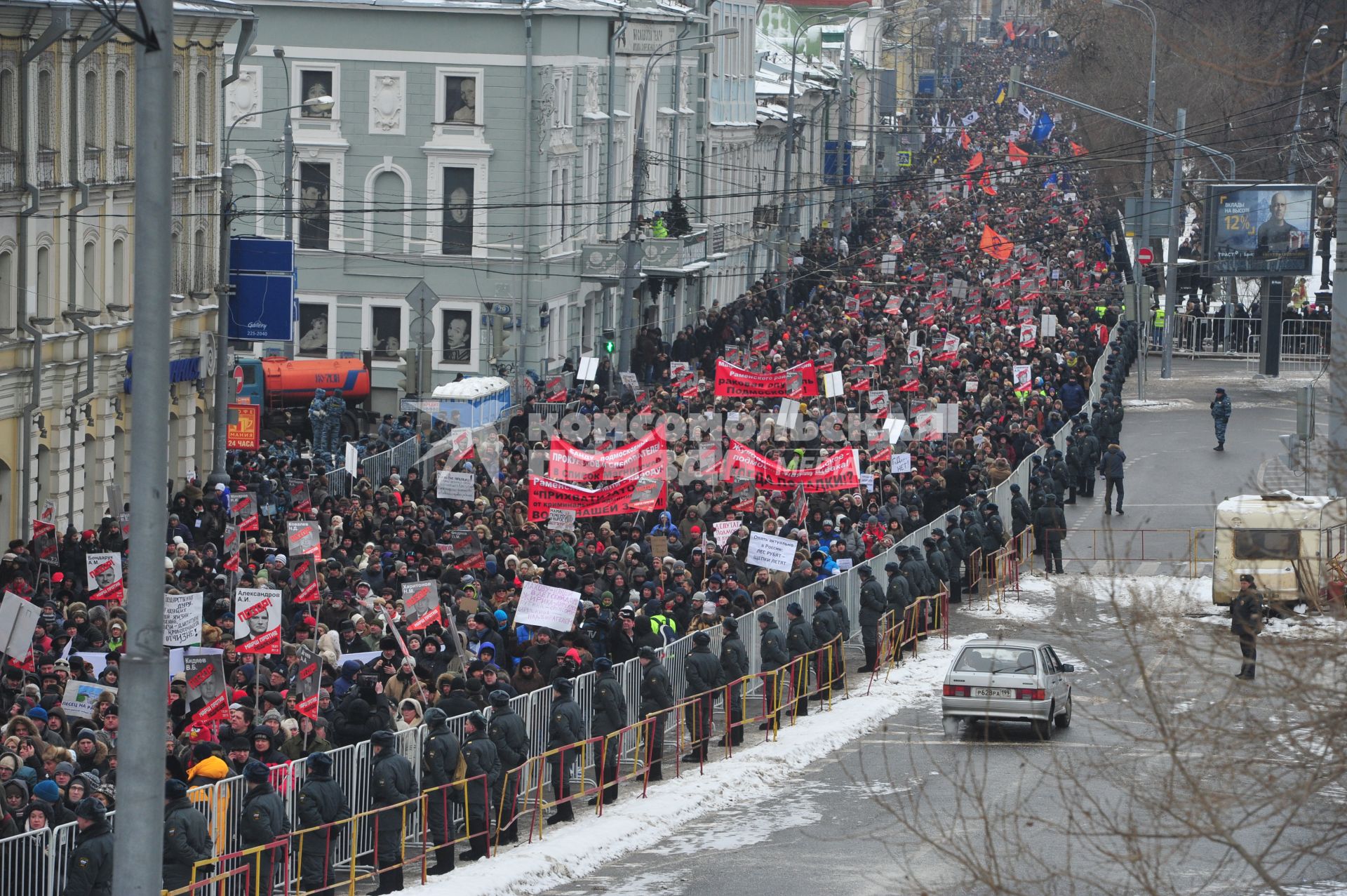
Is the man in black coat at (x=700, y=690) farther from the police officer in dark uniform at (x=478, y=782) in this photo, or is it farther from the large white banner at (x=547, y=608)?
the police officer in dark uniform at (x=478, y=782)

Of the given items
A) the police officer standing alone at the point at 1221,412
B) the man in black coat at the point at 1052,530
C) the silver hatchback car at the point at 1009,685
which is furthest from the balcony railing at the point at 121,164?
the silver hatchback car at the point at 1009,685

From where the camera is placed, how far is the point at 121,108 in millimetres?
37188

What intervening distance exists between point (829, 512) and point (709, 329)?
2712 centimetres

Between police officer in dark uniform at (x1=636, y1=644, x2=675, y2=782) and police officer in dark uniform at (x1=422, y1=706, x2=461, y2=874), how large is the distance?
3254 mm

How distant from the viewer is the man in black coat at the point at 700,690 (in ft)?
69.4

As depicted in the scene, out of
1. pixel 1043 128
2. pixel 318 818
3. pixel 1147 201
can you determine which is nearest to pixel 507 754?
pixel 318 818

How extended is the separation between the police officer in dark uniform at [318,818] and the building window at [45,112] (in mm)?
20358

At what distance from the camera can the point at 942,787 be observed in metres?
19.6

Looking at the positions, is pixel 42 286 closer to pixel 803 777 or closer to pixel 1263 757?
pixel 803 777

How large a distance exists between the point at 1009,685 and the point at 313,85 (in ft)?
114

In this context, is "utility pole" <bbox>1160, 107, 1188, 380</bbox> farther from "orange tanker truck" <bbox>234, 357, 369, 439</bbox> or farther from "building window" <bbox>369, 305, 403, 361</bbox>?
"orange tanker truck" <bbox>234, 357, 369, 439</bbox>

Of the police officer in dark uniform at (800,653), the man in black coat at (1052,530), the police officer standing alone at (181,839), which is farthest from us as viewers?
the man in black coat at (1052,530)

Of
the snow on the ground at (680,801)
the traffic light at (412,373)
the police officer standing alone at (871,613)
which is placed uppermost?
the traffic light at (412,373)

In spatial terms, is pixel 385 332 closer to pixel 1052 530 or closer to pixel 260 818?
pixel 1052 530
